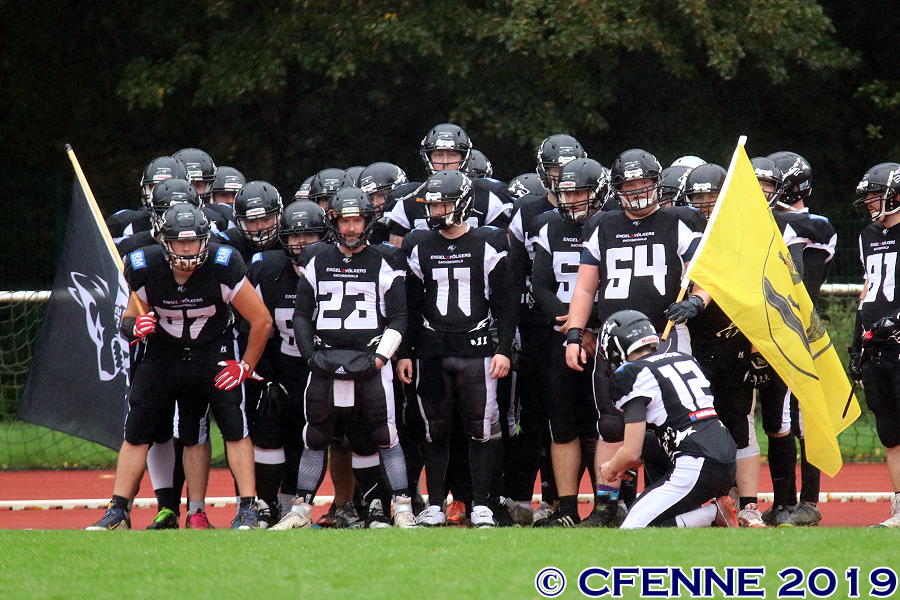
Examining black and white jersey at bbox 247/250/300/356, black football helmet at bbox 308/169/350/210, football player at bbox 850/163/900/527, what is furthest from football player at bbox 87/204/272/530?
football player at bbox 850/163/900/527

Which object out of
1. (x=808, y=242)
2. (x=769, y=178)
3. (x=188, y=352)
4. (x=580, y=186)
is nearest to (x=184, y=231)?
(x=188, y=352)

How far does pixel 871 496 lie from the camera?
10.9m

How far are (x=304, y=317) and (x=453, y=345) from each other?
908mm

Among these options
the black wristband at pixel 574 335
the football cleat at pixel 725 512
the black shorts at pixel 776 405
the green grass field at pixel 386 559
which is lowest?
the football cleat at pixel 725 512

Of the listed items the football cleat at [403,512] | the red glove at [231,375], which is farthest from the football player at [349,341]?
the red glove at [231,375]

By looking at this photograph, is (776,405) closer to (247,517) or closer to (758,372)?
(758,372)

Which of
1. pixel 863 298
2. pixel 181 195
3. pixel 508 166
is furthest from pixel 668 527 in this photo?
pixel 508 166

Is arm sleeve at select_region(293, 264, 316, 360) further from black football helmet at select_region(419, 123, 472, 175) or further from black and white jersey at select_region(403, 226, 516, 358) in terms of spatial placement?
black football helmet at select_region(419, 123, 472, 175)

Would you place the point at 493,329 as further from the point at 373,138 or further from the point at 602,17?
the point at 373,138

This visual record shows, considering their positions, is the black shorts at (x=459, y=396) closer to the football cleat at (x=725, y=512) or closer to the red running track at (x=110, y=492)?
the football cleat at (x=725, y=512)

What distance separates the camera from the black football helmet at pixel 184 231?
27.2 feet

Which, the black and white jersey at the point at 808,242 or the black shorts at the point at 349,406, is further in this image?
the black and white jersey at the point at 808,242

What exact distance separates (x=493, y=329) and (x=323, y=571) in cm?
258

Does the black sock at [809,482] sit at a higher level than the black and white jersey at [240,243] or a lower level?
lower
